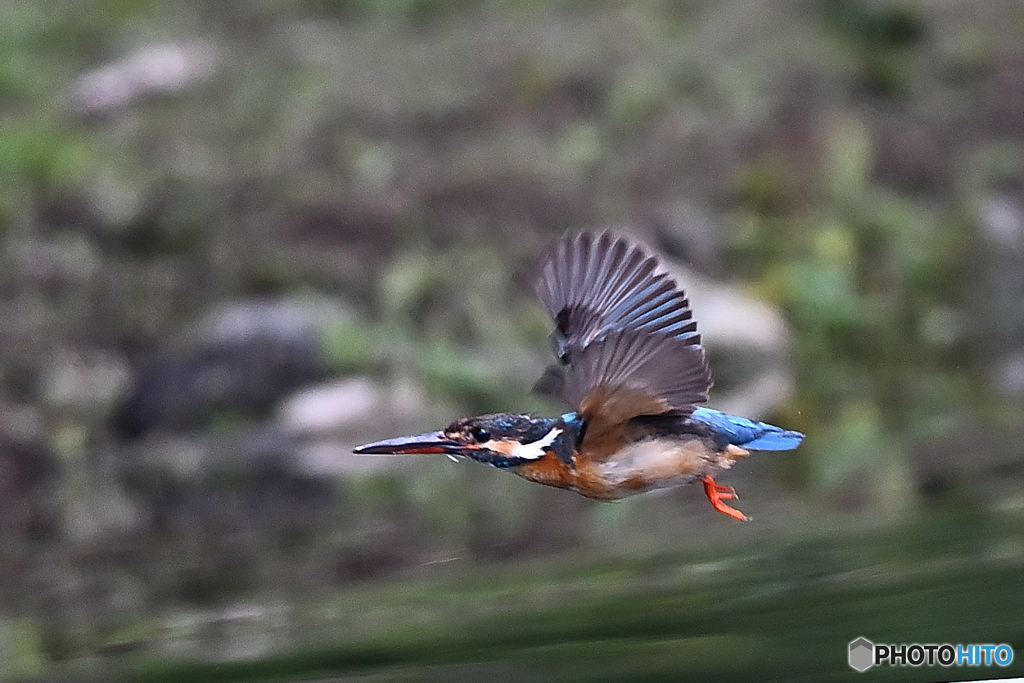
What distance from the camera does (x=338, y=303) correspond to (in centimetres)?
1179

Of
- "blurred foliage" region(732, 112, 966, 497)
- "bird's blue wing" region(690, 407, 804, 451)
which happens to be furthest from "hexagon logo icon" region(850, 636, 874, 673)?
"blurred foliage" region(732, 112, 966, 497)

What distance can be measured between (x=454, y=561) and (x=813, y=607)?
198cm

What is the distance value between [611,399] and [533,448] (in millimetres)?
281

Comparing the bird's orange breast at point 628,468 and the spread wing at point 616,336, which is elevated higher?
the spread wing at point 616,336

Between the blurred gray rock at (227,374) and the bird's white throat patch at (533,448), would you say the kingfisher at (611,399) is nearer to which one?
the bird's white throat patch at (533,448)

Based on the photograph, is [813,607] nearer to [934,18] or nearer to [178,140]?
[178,140]

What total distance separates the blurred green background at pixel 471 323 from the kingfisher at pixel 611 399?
107cm

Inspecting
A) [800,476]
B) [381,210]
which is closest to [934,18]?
[381,210]

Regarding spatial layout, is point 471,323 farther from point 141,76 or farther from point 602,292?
point 602,292

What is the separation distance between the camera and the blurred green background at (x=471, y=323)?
6.04m

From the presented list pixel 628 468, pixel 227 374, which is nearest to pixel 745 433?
pixel 628 468

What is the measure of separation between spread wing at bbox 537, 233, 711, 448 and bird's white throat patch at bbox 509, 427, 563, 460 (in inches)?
4.5

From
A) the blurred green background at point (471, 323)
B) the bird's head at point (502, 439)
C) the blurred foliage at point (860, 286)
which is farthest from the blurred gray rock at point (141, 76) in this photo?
the bird's head at point (502, 439)

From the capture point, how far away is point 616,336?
3.85 meters
